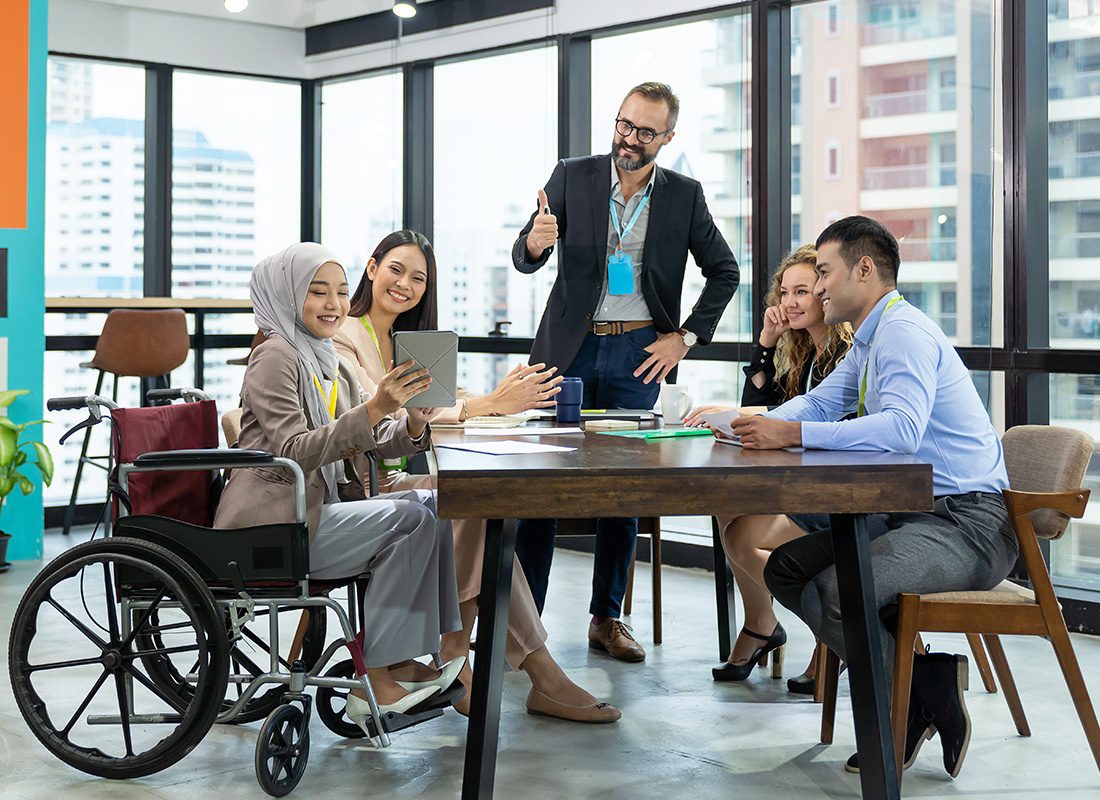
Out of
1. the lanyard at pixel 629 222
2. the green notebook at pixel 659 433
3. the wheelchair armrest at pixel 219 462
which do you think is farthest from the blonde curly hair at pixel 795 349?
the wheelchair armrest at pixel 219 462

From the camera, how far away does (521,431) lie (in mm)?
2990

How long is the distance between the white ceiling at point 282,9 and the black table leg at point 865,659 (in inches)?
197

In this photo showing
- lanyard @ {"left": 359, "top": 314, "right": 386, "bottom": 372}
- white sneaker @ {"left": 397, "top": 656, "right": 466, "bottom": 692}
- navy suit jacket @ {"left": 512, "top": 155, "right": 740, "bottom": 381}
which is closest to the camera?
white sneaker @ {"left": 397, "top": 656, "right": 466, "bottom": 692}

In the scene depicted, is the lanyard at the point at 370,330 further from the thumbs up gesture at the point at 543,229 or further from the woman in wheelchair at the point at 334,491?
the thumbs up gesture at the point at 543,229

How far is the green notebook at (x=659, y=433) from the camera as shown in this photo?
282cm

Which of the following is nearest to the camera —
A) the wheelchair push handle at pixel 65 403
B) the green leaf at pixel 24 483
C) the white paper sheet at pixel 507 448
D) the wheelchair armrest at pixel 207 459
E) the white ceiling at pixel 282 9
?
the white paper sheet at pixel 507 448

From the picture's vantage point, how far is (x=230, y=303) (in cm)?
648

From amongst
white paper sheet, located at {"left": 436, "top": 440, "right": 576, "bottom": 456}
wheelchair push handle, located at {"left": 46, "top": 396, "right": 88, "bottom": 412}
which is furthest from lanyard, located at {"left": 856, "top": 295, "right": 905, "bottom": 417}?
wheelchair push handle, located at {"left": 46, "top": 396, "right": 88, "bottom": 412}

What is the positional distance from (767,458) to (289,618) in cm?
256

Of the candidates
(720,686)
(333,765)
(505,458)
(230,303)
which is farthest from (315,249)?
(230,303)

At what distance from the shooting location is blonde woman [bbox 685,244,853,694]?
3.41m

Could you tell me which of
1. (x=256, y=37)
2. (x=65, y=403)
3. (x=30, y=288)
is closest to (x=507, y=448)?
(x=65, y=403)

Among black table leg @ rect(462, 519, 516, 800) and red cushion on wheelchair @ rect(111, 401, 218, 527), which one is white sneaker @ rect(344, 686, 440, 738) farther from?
red cushion on wheelchair @ rect(111, 401, 218, 527)

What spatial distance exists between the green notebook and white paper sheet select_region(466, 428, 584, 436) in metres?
0.08
